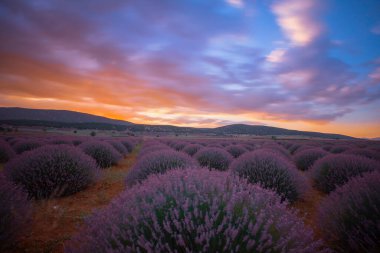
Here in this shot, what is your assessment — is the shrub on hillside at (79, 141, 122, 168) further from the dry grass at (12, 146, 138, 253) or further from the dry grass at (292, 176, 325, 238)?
the dry grass at (292, 176, 325, 238)

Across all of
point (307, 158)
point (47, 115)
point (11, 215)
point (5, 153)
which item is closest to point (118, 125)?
point (47, 115)

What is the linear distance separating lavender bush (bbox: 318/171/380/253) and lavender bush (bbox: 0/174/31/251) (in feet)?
13.4

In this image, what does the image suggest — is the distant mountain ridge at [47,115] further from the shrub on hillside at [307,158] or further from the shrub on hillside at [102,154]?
the shrub on hillside at [307,158]

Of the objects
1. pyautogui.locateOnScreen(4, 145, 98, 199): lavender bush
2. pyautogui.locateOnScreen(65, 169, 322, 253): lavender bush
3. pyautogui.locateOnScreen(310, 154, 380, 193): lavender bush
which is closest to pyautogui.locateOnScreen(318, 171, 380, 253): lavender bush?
pyautogui.locateOnScreen(65, 169, 322, 253): lavender bush

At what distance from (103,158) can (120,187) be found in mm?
4949

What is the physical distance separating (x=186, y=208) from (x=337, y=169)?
6.34m

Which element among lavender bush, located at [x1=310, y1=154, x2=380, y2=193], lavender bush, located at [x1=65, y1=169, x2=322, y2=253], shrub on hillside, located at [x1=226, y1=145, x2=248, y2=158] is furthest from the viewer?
shrub on hillside, located at [x1=226, y1=145, x2=248, y2=158]

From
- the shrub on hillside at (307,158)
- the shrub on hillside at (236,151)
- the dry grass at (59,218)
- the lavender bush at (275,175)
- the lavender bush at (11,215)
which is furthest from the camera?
the shrub on hillside at (236,151)

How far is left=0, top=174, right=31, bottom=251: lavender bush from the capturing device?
2.61 metres

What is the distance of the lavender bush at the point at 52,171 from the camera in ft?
18.3

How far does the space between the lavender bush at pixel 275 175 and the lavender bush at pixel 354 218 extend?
Result: 71.9 inches

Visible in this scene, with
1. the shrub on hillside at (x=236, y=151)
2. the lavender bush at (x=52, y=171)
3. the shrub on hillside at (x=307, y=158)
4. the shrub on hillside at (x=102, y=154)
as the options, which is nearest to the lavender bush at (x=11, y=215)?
the lavender bush at (x=52, y=171)

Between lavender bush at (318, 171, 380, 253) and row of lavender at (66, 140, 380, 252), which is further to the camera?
lavender bush at (318, 171, 380, 253)

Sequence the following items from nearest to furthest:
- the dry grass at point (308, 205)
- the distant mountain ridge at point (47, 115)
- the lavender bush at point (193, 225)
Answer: the lavender bush at point (193, 225), the dry grass at point (308, 205), the distant mountain ridge at point (47, 115)
